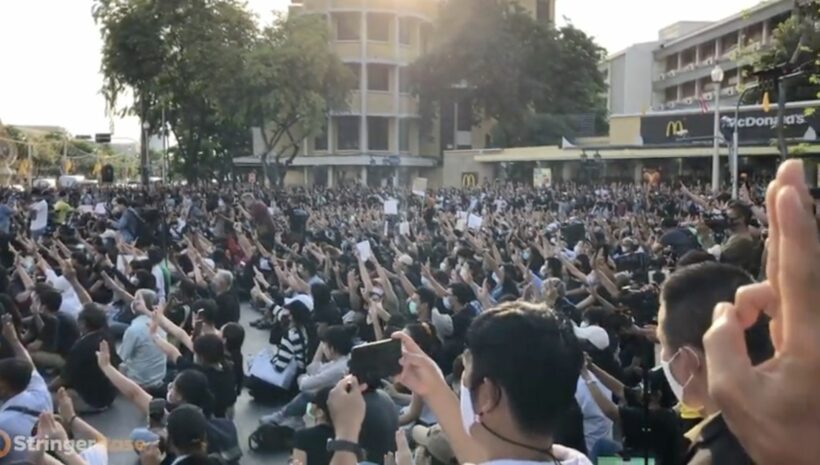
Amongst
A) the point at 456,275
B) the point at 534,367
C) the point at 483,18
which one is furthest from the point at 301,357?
the point at 483,18

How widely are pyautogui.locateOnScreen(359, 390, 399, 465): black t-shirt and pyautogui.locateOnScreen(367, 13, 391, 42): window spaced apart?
49424 mm

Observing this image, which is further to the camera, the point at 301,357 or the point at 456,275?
the point at 456,275

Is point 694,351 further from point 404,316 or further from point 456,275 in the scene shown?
point 456,275

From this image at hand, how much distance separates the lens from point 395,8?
173 feet

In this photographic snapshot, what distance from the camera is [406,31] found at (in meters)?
54.8

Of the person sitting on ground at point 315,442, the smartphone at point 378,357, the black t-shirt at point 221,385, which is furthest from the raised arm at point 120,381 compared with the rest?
the smartphone at point 378,357

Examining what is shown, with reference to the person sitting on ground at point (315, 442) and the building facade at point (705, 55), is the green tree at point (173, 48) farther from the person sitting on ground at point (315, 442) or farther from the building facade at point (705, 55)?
the person sitting on ground at point (315, 442)

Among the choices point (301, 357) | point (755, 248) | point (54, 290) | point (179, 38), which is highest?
point (179, 38)

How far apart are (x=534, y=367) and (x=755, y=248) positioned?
4859mm

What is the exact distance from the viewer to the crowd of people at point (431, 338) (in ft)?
3.97

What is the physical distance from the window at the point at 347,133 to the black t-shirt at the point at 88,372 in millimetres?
45905

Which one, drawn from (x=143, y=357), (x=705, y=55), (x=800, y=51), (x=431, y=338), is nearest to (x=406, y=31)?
(x=705, y=55)

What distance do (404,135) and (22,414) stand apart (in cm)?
5030

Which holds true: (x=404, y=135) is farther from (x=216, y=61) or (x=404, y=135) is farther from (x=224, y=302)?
(x=224, y=302)
